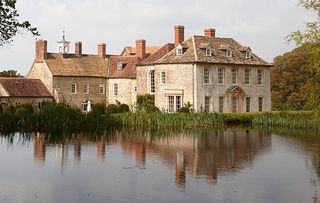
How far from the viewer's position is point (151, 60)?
153ft

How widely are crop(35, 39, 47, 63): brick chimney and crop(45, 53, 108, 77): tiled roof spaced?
1.67 feet

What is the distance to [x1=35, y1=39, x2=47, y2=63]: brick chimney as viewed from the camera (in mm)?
49938

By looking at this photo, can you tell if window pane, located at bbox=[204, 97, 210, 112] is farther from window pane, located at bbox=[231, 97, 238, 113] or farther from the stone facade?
window pane, located at bbox=[231, 97, 238, 113]

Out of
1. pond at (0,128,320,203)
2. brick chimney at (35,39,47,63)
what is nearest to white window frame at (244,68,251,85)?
brick chimney at (35,39,47,63)

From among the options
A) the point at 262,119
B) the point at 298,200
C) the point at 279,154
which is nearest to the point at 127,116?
the point at 262,119

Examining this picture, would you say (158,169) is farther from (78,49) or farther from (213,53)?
(78,49)

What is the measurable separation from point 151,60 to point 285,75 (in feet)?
44.2

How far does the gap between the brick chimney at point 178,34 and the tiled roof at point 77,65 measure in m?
9.92

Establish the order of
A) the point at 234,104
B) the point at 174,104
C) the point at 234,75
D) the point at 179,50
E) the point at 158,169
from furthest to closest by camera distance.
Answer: the point at 234,75, the point at 234,104, the point at 179,50, the point at 174,104, the point at 158,169

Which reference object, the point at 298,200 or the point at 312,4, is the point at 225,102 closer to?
the point at 312,4

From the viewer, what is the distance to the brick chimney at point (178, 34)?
4503cm

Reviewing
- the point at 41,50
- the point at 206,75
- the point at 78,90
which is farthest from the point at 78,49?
the point at 206,75

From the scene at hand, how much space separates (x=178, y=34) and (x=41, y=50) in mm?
13054

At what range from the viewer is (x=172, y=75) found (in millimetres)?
42875
